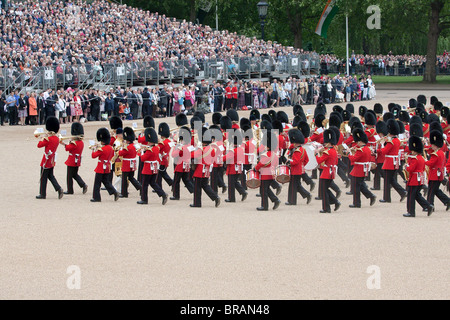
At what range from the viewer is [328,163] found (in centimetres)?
1452

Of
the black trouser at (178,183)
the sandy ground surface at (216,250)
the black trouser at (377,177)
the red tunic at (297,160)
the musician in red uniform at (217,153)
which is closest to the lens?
the sandy ground surface at (216,250)

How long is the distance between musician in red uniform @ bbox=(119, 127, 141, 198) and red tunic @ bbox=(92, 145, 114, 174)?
0.23 m

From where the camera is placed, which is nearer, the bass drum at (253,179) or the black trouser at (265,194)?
the black trouser at (265,194)

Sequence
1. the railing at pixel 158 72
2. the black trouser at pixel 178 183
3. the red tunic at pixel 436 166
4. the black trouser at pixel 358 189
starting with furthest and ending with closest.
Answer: the railing at pixel 158 72 < the black trouser at pixel 178 183 < the black trouser at pixel 358 189 < the red tunic at pixel 436 166

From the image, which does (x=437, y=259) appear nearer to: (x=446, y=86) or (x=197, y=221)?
(x=197, y=221)

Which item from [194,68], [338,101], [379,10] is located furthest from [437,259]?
[379,10]

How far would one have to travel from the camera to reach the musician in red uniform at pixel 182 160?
15109 mm

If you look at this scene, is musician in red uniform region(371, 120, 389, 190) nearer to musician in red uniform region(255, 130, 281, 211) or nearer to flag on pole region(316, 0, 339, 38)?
musician in red uniform region(255, 130, 281, 211)

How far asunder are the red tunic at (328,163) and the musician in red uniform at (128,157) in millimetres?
3335

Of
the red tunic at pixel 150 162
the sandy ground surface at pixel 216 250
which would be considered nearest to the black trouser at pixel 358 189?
the sandy ground surface at pixel 216 250

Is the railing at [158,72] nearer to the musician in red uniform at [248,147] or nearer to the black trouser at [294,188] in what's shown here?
the musician in red uniform at [248,147]

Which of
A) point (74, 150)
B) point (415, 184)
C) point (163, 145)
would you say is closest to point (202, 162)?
point (163, 145)

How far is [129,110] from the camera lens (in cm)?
2959

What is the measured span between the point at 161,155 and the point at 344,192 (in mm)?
3781
